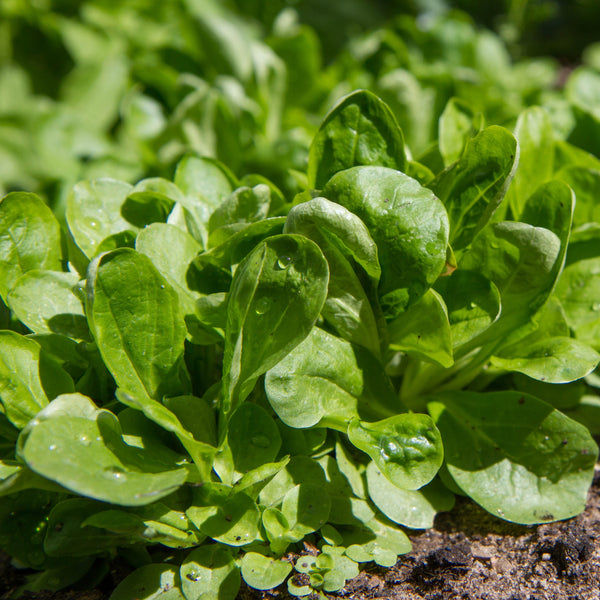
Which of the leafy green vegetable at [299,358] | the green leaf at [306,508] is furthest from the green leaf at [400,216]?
the green leaf at [306,508]

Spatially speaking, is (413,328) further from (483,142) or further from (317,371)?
(483,142)

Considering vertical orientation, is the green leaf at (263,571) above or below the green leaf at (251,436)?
below

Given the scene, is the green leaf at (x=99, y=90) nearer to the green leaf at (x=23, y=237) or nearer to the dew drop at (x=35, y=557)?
the green leaf at (x=23, y=237)

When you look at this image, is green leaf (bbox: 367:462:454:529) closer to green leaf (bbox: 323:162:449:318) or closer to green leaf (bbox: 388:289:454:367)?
green leaf (bbox: 388:289:454:367)

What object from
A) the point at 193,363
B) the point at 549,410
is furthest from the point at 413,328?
the point at 193,363

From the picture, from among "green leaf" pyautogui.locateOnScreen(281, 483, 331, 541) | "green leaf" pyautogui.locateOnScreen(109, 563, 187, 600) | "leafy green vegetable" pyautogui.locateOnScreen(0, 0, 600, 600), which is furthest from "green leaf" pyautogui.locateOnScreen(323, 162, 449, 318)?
"green leaf" pyautogui.locateOnScreen(109, 563, 187, 600)
